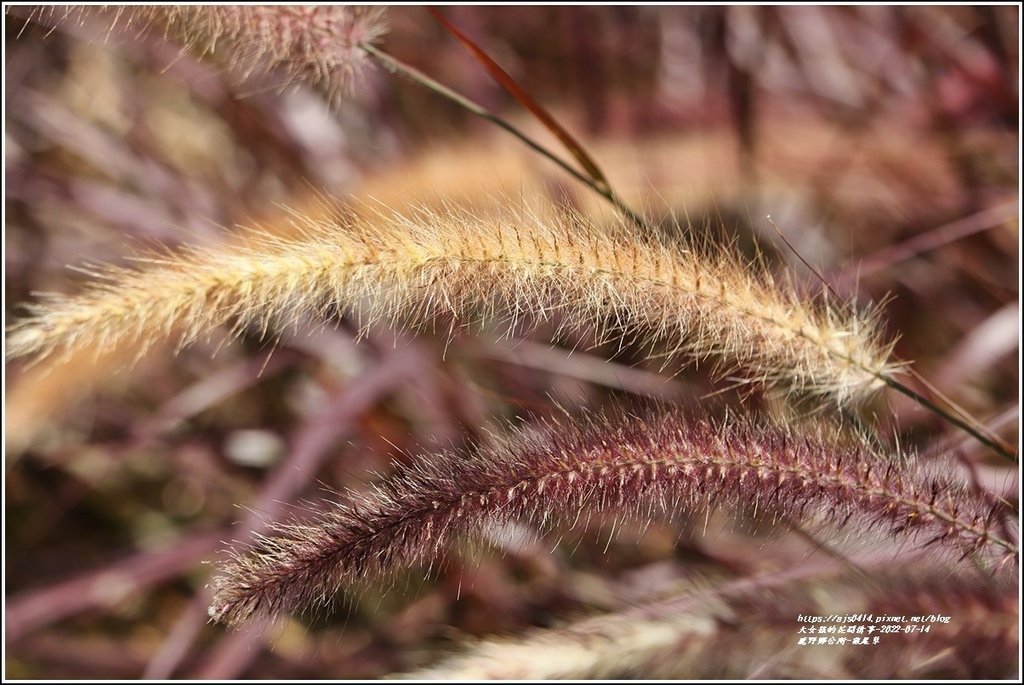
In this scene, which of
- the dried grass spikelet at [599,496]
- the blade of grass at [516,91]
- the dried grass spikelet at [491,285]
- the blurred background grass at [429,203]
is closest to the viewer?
the dried grass spikelet at [599,496]

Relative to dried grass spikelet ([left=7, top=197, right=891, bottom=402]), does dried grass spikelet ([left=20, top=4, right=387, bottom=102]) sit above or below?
above

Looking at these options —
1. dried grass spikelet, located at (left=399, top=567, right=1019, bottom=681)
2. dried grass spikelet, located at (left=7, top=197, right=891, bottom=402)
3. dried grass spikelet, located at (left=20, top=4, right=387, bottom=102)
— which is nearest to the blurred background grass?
dried grass spikelet, located at (left=399, top=567, right=1019, bottom=681)

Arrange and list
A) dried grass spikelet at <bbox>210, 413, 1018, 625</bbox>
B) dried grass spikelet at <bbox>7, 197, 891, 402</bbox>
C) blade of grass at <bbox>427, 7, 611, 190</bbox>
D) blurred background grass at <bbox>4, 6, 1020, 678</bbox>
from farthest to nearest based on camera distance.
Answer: blurred background grass at <bbox>4, 6, 1020, 678</bbox>
blade of grass at <bbox>427, 7, 611, 190</bbox>
dried grass spikelet at <bbox>7, 197, 891, 402</bbox>
dried grass spikelet at <bbox>210, 413, 1018, 625</bbox>

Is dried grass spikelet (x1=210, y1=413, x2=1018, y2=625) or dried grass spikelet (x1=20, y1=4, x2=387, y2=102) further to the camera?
dried grass spikelet (x1=20, y1=4, x2=387, y2=102)

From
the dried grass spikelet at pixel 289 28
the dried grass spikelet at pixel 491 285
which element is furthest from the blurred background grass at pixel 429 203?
the dried grass spikelet at pixel 491 285

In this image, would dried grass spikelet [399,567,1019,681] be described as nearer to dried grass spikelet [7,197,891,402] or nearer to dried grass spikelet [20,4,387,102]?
dried grass spikelet [7,197,891,402]

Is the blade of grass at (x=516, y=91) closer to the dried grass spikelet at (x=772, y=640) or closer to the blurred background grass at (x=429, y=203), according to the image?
the blurred background grass at (x=429, y=203)

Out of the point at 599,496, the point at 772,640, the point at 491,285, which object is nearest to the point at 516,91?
the point at 491,285

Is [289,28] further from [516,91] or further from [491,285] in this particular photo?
→ [491,285]
